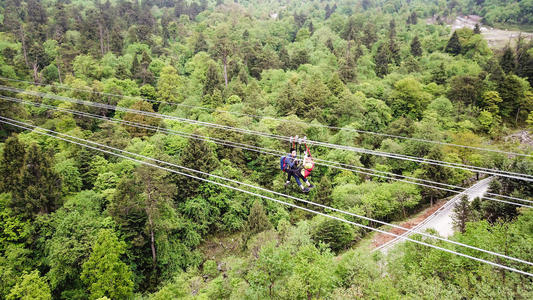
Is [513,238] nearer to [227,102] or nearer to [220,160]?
[220,160]

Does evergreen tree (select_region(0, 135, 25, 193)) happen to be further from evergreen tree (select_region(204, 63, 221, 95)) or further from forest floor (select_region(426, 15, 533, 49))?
forest floor (select_region(426, 15, 533, 49))

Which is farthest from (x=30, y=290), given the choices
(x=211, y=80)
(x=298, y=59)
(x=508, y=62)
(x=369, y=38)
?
(x=369, y=38)

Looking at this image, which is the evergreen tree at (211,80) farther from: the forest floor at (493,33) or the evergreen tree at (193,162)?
the forest floor at (493,33)

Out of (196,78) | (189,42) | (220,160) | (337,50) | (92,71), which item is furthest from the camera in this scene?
(189,42)

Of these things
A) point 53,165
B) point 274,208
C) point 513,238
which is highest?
point 53,165

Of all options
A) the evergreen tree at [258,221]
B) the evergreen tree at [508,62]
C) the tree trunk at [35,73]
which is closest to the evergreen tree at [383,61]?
the evergreen tree at [508,62]

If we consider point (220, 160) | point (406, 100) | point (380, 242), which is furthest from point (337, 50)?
point (380, 242)
